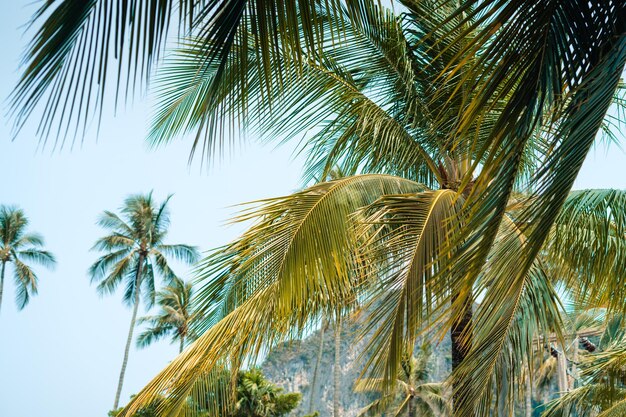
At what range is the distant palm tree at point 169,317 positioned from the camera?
33.7m

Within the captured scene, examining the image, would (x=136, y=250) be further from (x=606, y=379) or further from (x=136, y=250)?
(x=606, y=379)

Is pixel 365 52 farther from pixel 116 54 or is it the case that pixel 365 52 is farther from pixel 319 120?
pixel 116 54

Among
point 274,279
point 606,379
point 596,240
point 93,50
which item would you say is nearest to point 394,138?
point 596,240

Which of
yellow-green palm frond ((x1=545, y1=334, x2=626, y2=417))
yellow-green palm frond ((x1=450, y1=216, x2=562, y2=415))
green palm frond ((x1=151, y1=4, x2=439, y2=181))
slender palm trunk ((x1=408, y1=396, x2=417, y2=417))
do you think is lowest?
slender palm trunk ((x1=408, y1=396, x2=417, y2=417))

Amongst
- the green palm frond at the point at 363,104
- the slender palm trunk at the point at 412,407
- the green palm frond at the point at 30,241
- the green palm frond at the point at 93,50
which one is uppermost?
the green palm frond at the point at 30,241

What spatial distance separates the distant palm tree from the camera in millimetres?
33719

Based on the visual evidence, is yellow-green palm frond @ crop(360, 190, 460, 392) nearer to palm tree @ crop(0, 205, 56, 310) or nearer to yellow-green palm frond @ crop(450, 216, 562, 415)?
yellow-green palm frond @ crop(450, 216, 562, 415)

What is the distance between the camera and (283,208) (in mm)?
4777

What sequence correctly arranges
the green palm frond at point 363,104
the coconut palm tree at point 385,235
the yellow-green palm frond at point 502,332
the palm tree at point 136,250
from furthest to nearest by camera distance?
the palm tree at point 136,250
the green palm frond at point 363,104
the coconut palm tree at point 385,235
the yellow-green palm frond at point 502,332

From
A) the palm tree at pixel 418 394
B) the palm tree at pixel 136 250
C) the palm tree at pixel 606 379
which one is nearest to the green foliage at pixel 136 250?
the palm tree at pixel 136 250

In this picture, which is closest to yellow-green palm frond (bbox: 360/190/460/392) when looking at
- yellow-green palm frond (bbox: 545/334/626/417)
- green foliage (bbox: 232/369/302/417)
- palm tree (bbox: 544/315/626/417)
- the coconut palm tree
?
the coconut palm tree

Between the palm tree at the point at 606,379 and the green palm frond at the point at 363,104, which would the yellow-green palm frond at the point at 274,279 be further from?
the palm tree at the point at 606,379

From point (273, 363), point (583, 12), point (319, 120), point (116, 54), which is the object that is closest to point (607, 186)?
point (319, 120)

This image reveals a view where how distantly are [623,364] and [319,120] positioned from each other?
372 centimetres
